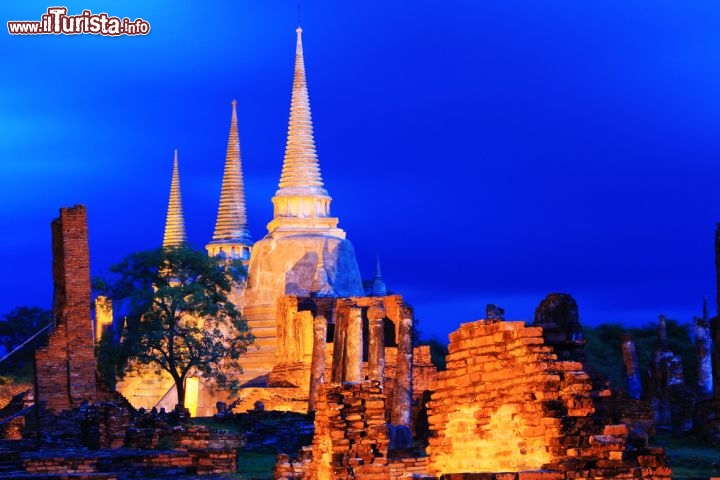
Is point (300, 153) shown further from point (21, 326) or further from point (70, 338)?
point (70, 338)

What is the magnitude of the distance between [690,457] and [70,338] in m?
11.5

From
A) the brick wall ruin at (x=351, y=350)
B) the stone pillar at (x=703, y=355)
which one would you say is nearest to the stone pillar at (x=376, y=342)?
the brick wall ruin at (x=351, y=350)

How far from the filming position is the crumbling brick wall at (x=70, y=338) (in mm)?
28234

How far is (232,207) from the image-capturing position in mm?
59938

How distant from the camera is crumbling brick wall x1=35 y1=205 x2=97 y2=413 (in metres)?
28.2

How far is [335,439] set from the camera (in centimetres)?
1566

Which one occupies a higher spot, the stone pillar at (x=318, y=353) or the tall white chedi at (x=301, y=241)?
the tall white chedi at (x=301, y=241)

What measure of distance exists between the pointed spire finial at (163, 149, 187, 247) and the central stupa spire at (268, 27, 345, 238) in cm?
778

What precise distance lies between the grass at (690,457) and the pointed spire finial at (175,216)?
120 ft

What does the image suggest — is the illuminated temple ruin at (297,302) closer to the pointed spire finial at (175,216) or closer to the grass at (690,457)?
the pointed spire finial at (175,216)

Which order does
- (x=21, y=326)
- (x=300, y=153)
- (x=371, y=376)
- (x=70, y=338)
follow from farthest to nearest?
(x=21, y=326)
(x=300, y=153)
(x=371, y=376)
(x=70, y=338)

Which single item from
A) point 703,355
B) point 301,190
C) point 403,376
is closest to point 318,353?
point 403,376

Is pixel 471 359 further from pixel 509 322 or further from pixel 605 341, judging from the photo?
pixel 605 341
